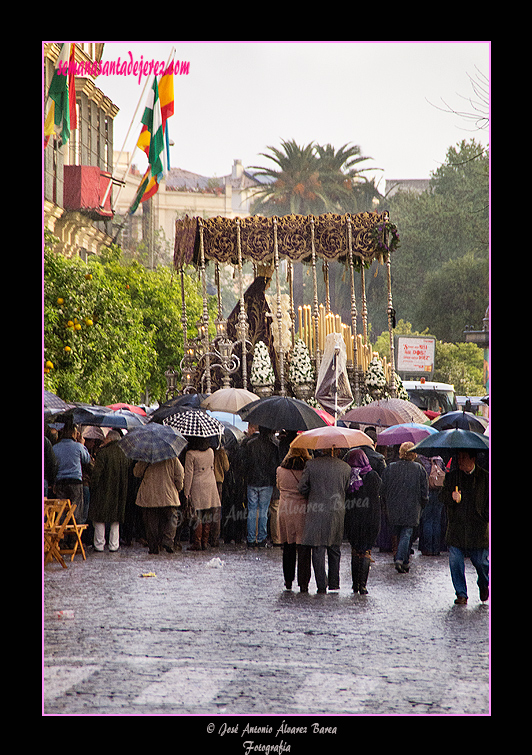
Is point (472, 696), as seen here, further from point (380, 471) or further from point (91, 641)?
point (380, 471)

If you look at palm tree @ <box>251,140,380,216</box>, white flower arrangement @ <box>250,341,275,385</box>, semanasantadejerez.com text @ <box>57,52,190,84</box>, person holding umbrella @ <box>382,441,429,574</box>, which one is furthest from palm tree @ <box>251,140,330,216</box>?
semanasantadejerez.com text @ <box>57,52,190,84</box>

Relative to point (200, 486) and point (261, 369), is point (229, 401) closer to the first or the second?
point (200, 486)

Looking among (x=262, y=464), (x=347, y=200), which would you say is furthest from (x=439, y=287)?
(x=262, y=464)

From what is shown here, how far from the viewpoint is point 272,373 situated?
67.0 feet

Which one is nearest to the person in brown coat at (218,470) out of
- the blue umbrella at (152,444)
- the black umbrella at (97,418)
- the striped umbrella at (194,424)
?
the striped umbrella at (194,424)

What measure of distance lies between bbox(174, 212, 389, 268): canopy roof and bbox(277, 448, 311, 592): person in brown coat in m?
10.6

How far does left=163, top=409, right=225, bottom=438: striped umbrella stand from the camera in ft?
45.9

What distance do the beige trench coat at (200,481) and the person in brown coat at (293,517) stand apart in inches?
123

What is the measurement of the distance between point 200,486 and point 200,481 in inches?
2.7

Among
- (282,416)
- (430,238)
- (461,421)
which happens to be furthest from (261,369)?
(430,238)

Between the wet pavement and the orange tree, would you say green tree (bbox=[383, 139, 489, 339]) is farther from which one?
the wet pavement

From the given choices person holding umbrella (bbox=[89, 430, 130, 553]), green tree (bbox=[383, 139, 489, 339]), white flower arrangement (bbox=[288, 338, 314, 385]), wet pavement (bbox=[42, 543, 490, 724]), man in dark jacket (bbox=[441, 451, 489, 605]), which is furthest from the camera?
green tree (bbox=[383, 139, 489, 339])

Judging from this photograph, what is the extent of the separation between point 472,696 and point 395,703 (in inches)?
21.5

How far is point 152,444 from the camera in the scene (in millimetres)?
13609
